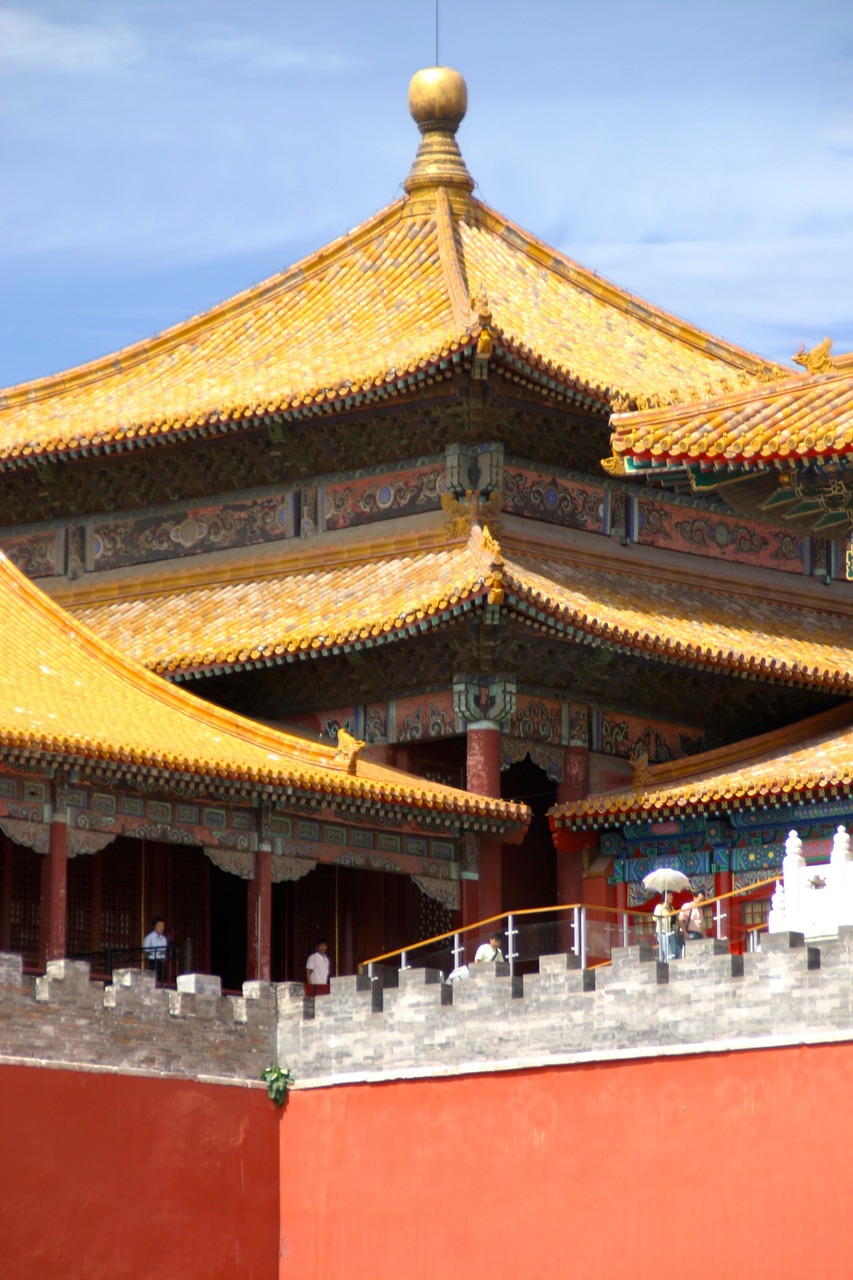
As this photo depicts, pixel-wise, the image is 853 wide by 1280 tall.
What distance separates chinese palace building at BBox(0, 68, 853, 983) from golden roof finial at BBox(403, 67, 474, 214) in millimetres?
39

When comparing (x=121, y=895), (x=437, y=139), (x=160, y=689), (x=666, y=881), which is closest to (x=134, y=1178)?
(x=121, y=895)

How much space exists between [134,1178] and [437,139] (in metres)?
17.9

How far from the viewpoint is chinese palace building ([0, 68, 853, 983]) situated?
114 feet

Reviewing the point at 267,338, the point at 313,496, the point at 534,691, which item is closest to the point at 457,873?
the point at 534,691

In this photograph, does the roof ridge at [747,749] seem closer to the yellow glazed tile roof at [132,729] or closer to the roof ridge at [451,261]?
the yellow glazed tile roof at [132,729]

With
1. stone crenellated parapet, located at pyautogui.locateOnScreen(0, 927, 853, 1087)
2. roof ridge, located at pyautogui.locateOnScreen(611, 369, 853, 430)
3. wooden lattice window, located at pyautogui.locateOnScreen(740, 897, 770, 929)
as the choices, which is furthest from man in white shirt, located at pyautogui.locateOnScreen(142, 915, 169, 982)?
roof ridge, located at pyautogui.locateOnScreen(611, 369, 853, 430)

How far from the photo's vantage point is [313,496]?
38250mm

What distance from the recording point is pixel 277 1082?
100 feet

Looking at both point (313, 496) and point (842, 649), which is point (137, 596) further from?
point (842, 649)

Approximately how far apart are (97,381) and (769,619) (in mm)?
9507

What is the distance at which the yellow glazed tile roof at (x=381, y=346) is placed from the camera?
36875 millimetres

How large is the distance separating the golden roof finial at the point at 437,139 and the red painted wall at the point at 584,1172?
15.3 meters

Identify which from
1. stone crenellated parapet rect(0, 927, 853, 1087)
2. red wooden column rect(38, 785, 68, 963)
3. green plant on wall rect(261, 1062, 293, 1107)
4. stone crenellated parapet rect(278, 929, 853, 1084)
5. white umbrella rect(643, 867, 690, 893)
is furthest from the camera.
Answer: white umbrella rect(643, 867, 690, 893)

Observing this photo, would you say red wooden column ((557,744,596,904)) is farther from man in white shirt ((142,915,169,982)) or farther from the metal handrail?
man in white shirt ((142,915,169,982))
